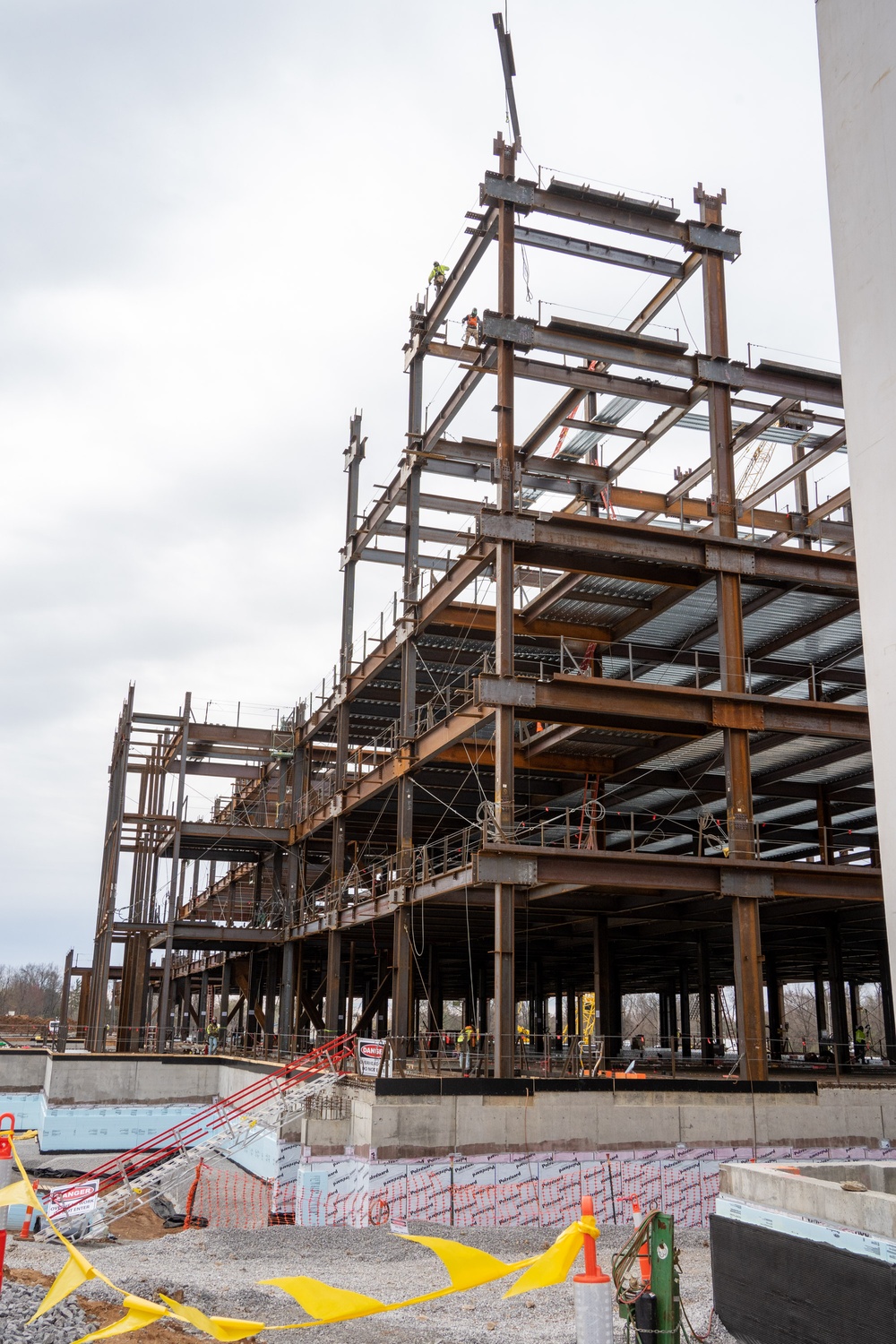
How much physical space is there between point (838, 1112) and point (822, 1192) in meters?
17.2

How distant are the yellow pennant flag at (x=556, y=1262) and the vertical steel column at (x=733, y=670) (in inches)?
738

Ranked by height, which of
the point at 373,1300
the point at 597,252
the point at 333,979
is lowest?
the point at 373,1300

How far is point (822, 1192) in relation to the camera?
344 inches

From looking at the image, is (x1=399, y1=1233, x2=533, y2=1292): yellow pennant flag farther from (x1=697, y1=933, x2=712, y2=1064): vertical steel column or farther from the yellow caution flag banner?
(x1=697, y1=933, x2=712, y2=1064): vertical steel column

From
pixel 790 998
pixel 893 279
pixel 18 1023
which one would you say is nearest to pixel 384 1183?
pixel 893 279

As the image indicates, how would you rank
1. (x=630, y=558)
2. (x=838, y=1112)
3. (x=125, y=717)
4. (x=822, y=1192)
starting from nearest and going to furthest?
(x=822, y=1192)
(x=838, y=1112)
(x=630, y=558)
(x=125, y=717)

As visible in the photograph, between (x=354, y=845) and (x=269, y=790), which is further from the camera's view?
(x=269, y=790)

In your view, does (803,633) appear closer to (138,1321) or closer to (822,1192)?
(822,1192)

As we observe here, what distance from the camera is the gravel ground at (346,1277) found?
10844 millimetres

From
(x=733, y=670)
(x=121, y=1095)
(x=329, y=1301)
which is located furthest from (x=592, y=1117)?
(x=121, y=1095)

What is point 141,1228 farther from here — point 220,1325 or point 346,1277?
point 220,1325

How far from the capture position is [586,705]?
26250 mm

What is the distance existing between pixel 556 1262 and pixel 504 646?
19.8 meters

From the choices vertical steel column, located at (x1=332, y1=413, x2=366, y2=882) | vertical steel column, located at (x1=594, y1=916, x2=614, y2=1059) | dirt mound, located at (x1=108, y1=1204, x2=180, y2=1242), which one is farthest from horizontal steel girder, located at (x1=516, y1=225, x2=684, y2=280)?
dirt mound, located at (x1=108, y1=1204, x2=180, y2=1242)
